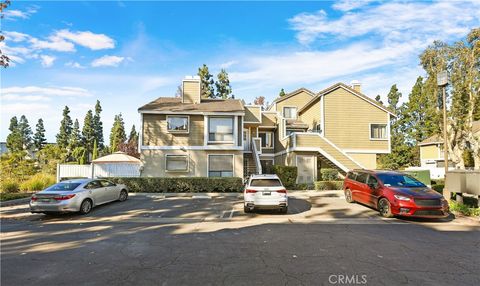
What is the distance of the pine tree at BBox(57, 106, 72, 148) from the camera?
63.6 meters

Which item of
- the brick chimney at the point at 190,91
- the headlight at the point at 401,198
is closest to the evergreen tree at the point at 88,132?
the brick chimney at the point at 190,91

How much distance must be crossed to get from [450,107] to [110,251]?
29161 millimetres

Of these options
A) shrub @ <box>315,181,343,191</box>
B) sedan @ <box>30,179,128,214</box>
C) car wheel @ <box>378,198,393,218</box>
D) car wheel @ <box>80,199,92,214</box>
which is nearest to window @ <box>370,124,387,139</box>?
shrub @ <box>315,181,343,191</box>

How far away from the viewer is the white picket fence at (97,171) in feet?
73.2

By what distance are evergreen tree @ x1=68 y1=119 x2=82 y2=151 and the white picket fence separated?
1670 inches

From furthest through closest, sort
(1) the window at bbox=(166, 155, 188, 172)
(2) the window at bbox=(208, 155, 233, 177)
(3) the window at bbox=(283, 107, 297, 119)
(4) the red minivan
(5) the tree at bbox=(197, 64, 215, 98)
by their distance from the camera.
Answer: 1. (5) the tree at bbox=(197, 64, 215, 98)
2. (3) the window at bbox=(283, 107, 297, 119)
3. (2) the window at bbox=(208, 155, 233, 177)
4. (1) the window at bbox=(166, 155, 188, 172)
5. (4) the red minivan

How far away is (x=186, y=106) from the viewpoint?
882 inches

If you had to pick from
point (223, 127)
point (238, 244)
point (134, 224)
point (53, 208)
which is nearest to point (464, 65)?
point (223, 127)

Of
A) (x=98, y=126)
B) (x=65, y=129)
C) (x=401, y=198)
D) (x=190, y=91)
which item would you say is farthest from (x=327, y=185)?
(x=98, y=126)

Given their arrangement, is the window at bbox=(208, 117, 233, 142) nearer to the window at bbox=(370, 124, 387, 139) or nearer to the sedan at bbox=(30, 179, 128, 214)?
the sedan at bbox=(30, 179, 128, 214)

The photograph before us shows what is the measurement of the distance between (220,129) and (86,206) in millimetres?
11805

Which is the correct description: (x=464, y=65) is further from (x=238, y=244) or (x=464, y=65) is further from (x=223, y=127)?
(x=238, y=244)

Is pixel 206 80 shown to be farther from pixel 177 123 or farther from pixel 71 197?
pixel 71 197

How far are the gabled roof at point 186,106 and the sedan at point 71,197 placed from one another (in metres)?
9.12
